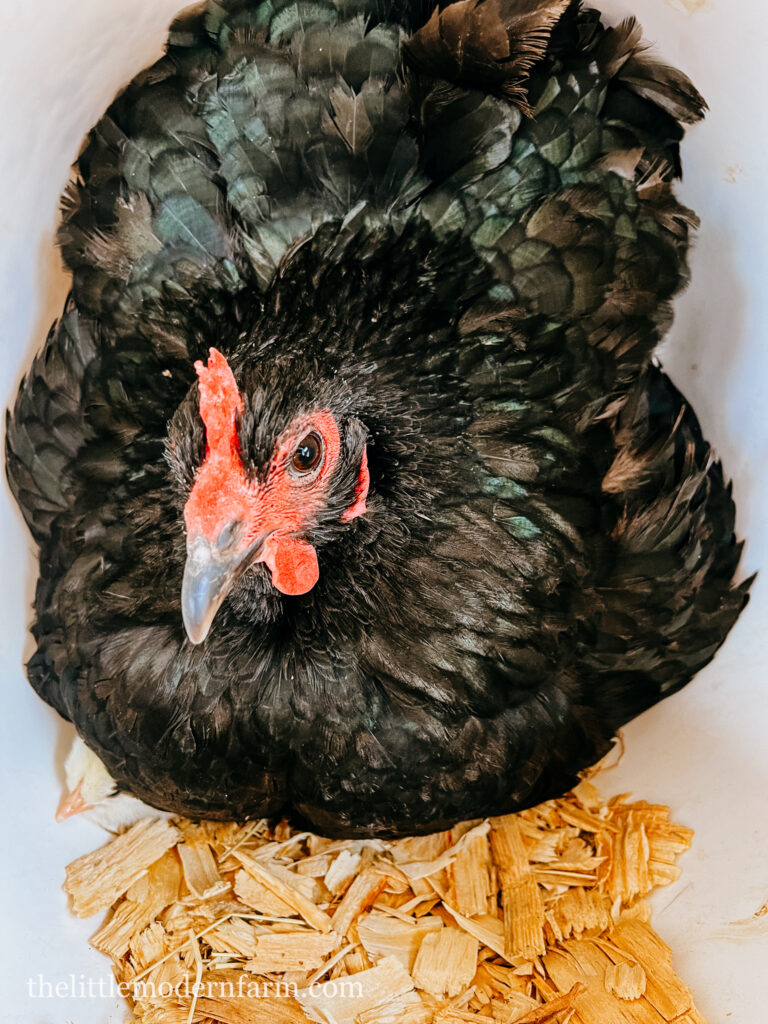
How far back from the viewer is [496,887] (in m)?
1.60

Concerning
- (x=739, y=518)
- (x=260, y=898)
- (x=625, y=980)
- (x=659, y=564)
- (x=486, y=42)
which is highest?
(x=486, y=42)

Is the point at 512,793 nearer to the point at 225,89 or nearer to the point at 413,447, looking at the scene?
the point at 413,447

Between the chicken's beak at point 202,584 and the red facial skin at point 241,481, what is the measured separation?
1cm

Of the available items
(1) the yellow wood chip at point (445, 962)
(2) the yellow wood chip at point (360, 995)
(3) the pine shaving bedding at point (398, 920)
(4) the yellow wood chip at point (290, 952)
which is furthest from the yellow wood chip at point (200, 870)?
(1) the yellow wood chip at point (445, 962)

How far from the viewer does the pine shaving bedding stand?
146 cm

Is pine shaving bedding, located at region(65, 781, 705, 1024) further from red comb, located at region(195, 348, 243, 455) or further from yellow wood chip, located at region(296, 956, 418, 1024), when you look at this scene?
red comb, located at region(195, 348, 243, 455)

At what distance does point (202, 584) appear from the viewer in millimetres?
1053

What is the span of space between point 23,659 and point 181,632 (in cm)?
39

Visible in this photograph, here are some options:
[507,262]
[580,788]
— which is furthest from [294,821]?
[507,262]

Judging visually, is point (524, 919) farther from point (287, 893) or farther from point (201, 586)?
point (201, 586)

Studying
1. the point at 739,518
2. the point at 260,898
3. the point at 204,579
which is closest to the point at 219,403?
the point at 204,579

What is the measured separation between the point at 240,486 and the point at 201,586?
0.12m

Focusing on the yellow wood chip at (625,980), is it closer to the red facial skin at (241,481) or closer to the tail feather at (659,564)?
the tail feather at (659,564)

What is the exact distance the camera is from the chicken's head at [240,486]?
3.45 ft
